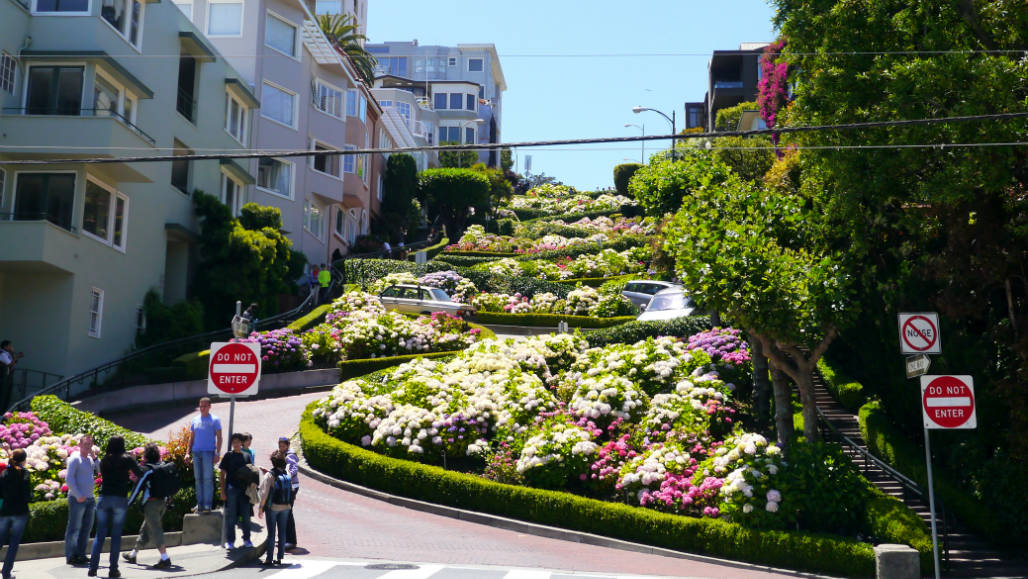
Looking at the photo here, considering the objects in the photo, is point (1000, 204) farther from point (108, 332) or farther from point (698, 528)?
point (108, 332)

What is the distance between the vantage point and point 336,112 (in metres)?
47.2

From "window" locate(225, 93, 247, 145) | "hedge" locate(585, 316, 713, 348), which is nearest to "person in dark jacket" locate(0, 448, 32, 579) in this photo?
"hedge" locate(585, 316, 713, 348)

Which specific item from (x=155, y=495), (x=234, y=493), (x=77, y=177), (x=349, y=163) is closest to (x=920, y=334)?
(x=234, y=493)

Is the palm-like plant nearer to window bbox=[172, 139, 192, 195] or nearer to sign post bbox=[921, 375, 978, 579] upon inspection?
window bbox=[172, 139, 192, 195]

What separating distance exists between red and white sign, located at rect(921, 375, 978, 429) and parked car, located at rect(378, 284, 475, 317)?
22.1 metres

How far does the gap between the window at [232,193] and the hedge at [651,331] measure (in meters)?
16.0

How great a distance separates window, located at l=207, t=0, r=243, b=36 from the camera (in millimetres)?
39562

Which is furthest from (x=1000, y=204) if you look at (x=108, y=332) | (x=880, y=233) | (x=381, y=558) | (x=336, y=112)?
(x=336, y=112)

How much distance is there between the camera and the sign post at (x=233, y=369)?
1405 cm

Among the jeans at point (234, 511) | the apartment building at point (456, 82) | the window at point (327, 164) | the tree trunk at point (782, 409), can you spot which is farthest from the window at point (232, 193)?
the apartment building at point (456, 82)

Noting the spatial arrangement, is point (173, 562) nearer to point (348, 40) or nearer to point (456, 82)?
point (348, 40)

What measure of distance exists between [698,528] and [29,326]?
17412 millimetres

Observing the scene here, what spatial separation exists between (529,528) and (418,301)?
19.3m

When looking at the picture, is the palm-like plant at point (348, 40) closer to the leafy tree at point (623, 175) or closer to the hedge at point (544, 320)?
the hedge at point (544, 320)
